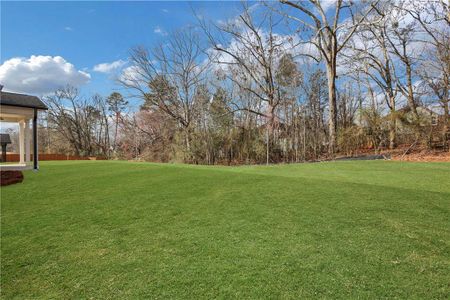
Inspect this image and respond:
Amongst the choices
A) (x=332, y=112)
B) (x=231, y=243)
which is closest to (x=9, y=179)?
(x=231, y=243)

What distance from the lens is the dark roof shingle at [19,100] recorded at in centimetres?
1010

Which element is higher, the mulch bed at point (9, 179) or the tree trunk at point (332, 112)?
the tree trunk at point (332, 112)

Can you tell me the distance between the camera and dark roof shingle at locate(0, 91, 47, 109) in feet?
33.1

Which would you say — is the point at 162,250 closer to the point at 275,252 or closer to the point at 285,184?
the point at 275,252

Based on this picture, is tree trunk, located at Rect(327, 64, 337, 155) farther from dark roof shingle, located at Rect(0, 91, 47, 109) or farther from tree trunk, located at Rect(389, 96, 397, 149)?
dark roof shingle, located at Rect(0, 91, 47, 109)

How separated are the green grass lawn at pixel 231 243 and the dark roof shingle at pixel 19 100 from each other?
6.71m

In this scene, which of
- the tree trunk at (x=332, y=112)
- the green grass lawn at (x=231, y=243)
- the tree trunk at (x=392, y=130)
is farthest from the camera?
the tree trunk at (x=332, y=112)

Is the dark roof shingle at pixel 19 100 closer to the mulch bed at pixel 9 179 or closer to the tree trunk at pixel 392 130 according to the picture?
the mulch bed at pixel 9 179

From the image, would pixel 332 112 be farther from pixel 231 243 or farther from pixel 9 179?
pixel 9 179

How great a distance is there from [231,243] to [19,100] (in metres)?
11.3

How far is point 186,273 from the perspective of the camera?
2307 millimetres

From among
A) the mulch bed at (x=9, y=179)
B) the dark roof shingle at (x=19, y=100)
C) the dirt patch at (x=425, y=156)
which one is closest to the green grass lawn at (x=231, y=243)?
the mulch bed at (x=9, y=179)

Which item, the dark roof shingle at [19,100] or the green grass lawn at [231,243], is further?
the dark roof shingle at [19,100]

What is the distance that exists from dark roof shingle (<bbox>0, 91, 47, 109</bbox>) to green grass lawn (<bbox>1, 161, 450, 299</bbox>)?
671 centimetres
